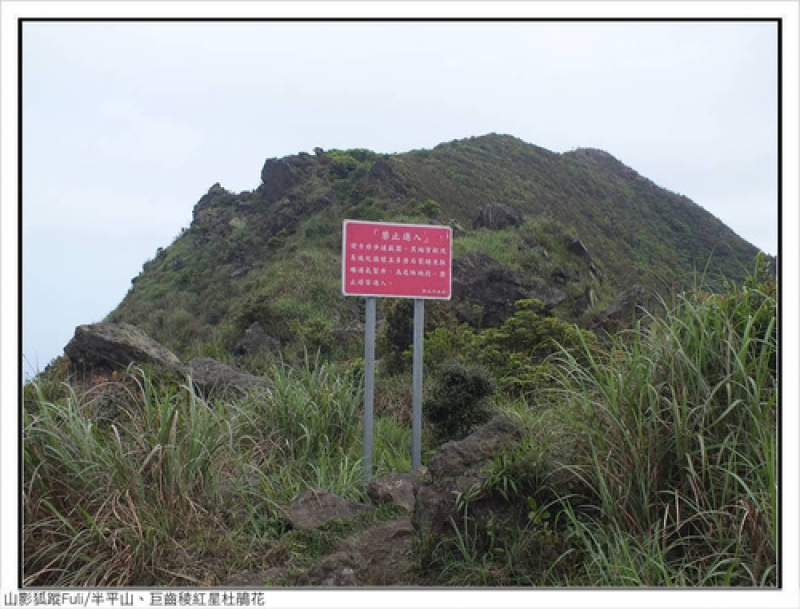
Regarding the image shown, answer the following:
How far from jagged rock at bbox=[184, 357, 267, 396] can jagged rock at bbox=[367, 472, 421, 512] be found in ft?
9.64

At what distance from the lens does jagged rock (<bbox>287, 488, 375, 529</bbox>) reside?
4227 mm

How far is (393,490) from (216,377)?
13.5 ft

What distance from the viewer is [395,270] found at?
5785mm

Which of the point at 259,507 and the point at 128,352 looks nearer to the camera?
the point at 259,507

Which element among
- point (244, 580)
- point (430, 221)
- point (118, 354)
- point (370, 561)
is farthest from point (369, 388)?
point (430, 221)

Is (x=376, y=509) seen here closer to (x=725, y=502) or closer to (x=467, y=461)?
(x=467, y=461)

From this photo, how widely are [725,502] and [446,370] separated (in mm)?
3777

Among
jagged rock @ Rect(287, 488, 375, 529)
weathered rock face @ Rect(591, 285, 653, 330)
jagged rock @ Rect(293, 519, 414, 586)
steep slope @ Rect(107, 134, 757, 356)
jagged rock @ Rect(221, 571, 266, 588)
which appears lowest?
jagged rock @ Rect(221, 571, 266, 588)

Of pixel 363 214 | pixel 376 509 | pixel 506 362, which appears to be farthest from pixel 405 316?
pixel 363 214

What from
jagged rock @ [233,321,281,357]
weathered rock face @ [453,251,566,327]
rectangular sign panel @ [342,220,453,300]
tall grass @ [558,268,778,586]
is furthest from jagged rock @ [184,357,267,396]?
weathered rock face @ [453,251,566,327]

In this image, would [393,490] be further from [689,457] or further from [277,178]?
[277,178]

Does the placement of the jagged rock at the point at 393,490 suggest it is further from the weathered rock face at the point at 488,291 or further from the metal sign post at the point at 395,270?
the weathered rock face at the point at 488,291

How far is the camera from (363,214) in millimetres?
29984

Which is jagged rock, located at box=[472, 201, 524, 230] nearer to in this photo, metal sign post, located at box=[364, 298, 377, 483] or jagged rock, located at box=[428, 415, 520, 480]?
metal sign post, located at box=[364, 298, 377, 483]
